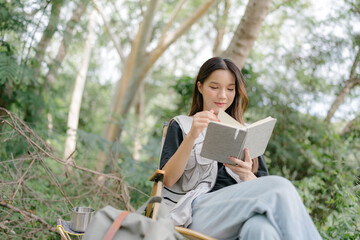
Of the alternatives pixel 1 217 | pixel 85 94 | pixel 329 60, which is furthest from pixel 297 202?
pixel 85 94

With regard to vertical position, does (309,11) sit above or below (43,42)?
above

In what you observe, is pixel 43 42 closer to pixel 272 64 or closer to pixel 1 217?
pixel 1 217

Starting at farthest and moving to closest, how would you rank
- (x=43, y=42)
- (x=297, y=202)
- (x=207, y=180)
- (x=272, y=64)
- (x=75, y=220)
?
1. (x=272, y=64)
2. (x=43, y=42)
3. (x=207, y=180)
4. (x=75, y=220)
5. (x=297, y=202)

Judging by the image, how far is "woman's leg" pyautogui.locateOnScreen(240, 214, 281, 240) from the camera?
1501 mm

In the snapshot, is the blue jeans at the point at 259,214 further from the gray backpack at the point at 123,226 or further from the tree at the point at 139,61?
the tree at the point at 139,61

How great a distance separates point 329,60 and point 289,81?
672 millimetres

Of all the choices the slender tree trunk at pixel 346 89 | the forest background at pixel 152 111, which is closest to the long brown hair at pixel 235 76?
the forest background at pixel 152 111

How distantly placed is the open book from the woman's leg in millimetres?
437

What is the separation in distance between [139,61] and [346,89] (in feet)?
11.3

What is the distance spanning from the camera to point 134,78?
6.50 meters

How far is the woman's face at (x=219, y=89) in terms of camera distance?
2334mm

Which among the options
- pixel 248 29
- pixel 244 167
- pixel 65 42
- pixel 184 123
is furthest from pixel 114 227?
pixel 65 42

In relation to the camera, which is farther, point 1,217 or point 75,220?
point 1,217

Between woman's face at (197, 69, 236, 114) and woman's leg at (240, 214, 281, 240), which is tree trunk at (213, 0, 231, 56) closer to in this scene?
woman's face at (197, 69, 236, 114)
